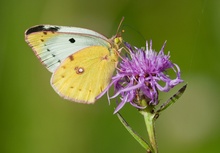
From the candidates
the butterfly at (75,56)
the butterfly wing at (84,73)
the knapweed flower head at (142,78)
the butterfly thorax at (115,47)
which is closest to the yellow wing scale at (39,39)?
the butterfly at (75,56)

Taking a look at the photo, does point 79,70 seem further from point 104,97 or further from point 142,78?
point 104,97

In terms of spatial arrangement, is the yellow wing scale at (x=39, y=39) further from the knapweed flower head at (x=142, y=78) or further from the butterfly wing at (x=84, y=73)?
the knapweed flower head at (x=142, y=78)

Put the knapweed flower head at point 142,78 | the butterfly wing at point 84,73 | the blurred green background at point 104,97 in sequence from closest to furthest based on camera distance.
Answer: the knapweed flower head at point 142,78, the butterfly wing at point 84,73, the blurred green background at point 104,97

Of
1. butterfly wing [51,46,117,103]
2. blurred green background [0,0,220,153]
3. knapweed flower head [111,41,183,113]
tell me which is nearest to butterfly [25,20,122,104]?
butterfly wing [51,46,117,103]

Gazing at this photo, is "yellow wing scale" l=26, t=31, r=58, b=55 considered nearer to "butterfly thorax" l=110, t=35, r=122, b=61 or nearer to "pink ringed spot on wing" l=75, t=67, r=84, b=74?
"pink ringed spot on wing" l=75, t=67, r=84, b=74

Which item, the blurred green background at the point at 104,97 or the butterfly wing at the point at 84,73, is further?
the blurred green background at the point at 104,97

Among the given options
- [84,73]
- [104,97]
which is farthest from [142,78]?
[104,97]

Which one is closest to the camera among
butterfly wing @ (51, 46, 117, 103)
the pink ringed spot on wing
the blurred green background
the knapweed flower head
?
the knapweed flower head

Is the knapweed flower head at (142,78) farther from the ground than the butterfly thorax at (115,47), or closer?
Answer: closer
